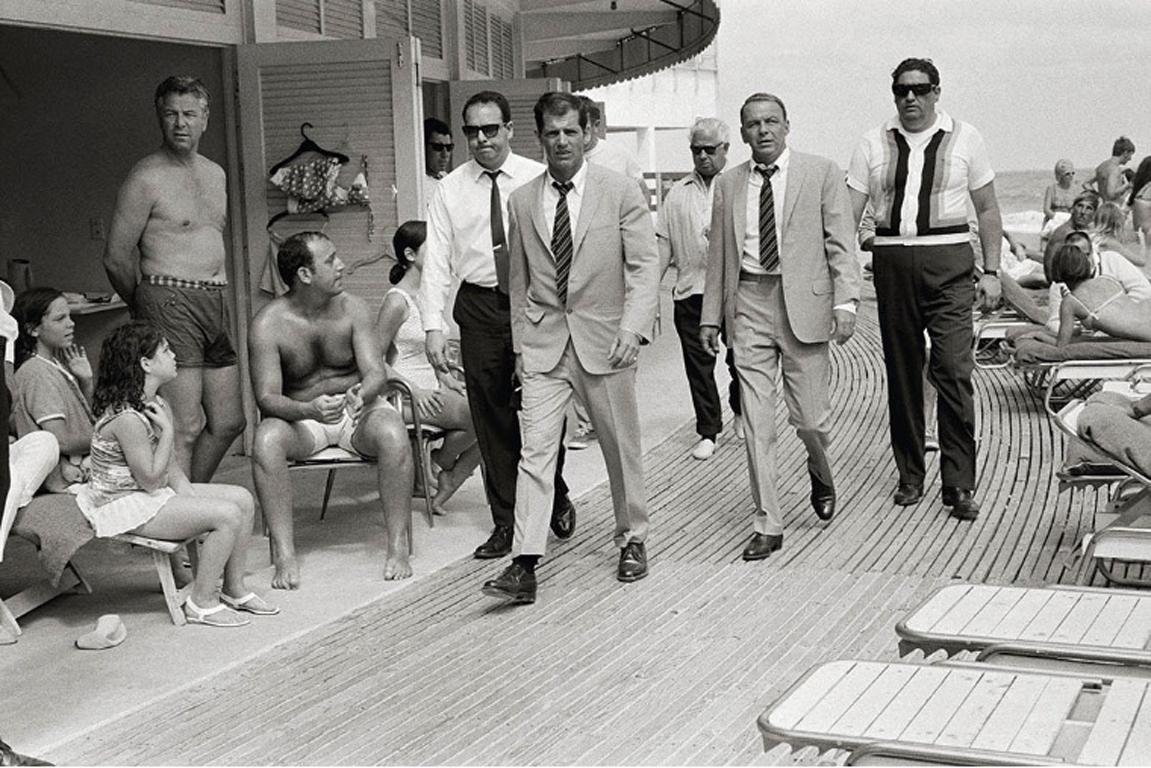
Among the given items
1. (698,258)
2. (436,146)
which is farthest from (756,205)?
(436,146)

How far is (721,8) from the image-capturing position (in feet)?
48.6

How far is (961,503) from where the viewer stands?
6.25m

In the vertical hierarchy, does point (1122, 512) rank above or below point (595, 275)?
below

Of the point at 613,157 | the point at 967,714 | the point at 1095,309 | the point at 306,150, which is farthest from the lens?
the point at 613,157

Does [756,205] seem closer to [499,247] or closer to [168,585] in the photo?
[499,247]

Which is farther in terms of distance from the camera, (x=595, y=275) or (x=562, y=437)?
(x=562, y=437)

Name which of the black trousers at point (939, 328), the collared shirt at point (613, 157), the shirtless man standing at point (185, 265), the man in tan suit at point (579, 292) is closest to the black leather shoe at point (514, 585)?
the man in tan suit at point (579, 292)

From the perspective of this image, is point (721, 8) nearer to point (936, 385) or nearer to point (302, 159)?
point (302, 159)

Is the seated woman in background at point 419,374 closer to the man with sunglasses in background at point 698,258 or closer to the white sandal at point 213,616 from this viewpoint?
the white sandal at point 213,616

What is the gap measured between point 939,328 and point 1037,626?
336 cm

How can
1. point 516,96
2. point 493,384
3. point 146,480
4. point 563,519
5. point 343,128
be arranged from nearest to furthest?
point 146,480
point 493,384
point 563,519
point 343,128
point 516,96

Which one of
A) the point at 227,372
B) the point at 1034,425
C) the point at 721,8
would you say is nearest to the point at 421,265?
the point at 227,372

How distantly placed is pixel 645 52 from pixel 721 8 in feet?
9.78

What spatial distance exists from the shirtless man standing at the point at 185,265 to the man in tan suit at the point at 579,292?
126 cm
